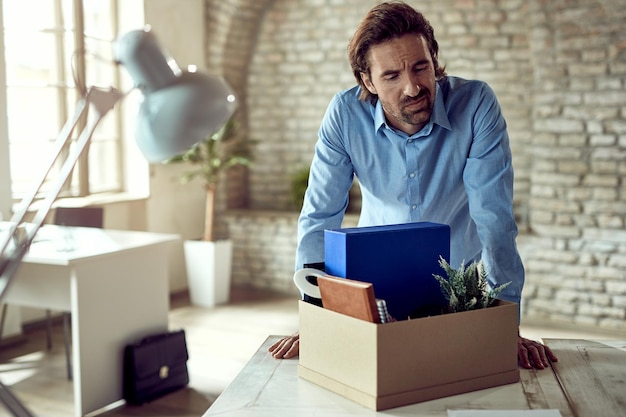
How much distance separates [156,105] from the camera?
112 cm

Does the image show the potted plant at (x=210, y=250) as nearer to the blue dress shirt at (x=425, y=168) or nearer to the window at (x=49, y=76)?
the window at (x=49, y=76)

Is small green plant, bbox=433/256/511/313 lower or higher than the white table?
higher

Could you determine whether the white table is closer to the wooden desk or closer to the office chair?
the office chair

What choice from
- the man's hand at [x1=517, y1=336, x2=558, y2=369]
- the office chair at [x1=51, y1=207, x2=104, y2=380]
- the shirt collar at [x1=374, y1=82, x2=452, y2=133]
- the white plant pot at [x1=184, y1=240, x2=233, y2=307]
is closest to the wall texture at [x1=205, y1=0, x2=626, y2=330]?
the white plant pot at [x1=184, y1=240, x2=233, y2=307]

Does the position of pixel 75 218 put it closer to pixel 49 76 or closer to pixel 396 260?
pixel 49 76

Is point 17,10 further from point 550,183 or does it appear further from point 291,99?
point 550,183

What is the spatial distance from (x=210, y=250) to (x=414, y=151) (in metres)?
3.99

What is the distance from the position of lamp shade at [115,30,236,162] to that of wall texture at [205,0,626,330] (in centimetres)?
471

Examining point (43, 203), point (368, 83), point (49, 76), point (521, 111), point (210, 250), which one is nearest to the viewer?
Answer: point (43, 203)

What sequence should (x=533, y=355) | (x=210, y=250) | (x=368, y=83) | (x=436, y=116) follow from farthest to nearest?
(x=210, y=250)
(x=368, y=83)
(x=436, y=116)
(x=533, y=355)

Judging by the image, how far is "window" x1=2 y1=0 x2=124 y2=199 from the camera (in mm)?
5223

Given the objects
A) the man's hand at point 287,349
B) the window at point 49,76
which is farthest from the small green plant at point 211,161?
the man's hand at point 287,349

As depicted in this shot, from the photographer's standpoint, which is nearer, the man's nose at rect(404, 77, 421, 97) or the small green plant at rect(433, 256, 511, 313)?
the small green plant at rect(433, 256, 511, 313)

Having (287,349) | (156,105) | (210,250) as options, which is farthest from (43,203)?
(210,250)
